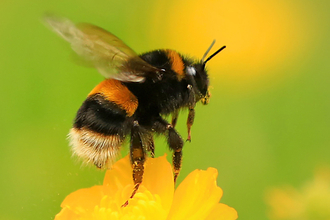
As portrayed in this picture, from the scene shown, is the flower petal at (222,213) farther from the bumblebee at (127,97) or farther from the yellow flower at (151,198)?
the bumblebee at (127,97)

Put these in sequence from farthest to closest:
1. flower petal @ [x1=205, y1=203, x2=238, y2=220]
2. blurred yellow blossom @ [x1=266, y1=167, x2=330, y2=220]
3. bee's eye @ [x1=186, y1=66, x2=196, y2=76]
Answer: blurred yellow blossom @ [x1=266, y1=167, x2=330, y2=220], bee's eye @ [x1=186, y1=66, x2=196, y2=76], flower petal @ [x1=205, y1=203, x2=238, y2=220]

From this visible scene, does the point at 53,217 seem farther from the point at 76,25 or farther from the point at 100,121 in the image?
the point at 76,25

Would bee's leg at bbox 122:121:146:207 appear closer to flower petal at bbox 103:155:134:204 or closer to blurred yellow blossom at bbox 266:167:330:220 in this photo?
flower petal at bbox 103:155:134:204

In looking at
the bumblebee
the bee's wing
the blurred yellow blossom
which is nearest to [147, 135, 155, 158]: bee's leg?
the bumblebee

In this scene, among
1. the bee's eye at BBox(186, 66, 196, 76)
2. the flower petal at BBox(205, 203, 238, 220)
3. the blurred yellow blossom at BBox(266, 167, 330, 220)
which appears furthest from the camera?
the blurred yellow blossom at BBox(266, 167, 330, 220)

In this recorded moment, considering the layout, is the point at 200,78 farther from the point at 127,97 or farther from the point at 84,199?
the point at 84,199

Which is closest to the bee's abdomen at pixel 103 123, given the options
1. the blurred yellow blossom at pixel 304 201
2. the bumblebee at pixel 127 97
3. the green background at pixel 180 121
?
the bumblebee at pixel 127 97

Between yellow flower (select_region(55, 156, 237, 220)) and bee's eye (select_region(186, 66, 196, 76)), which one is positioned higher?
bee's eye (select_region(186, 66, 196, 76))

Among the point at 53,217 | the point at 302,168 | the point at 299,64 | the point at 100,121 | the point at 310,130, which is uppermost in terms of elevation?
the point at 299,64

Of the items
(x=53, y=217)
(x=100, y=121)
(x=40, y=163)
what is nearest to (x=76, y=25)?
(x=100, y=121)
